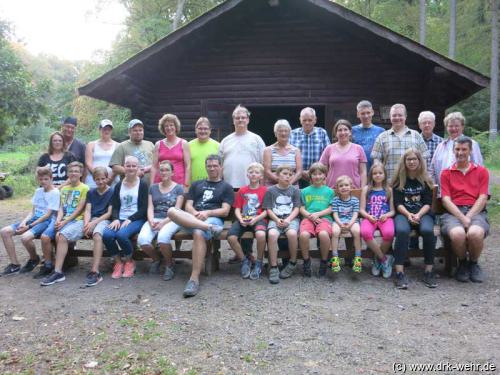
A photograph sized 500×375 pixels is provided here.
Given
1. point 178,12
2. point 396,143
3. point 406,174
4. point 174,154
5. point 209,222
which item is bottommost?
point 209,222

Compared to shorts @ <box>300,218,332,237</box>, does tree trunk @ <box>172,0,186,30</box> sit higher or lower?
higher

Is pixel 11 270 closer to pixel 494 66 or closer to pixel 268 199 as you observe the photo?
pixel 268 199

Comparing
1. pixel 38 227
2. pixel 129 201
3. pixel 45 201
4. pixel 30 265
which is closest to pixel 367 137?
pixel 129 201

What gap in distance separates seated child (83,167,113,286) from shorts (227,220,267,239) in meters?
1.45

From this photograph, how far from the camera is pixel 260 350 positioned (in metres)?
3.07

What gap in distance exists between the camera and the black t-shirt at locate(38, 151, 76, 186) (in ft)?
17.4

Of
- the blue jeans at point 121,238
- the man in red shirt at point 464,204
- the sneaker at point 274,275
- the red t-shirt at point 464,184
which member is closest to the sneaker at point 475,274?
the man in red shirt at point 464,204

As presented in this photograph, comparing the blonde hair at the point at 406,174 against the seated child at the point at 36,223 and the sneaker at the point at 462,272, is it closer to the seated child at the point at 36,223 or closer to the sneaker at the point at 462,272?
the sneaker at the point at 462,272

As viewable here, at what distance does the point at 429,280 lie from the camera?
4.43 meters

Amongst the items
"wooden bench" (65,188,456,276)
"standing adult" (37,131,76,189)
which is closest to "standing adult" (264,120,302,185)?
"wooden bench" (65,188,456,276)

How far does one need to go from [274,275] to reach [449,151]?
8.29 ft

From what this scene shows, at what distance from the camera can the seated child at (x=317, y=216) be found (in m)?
4.49

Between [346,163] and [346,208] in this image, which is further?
[346,163]

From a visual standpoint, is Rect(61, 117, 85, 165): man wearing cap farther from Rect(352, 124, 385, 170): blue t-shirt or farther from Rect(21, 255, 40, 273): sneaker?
Rect(352, 124, 385, 170): blue t-shirt
